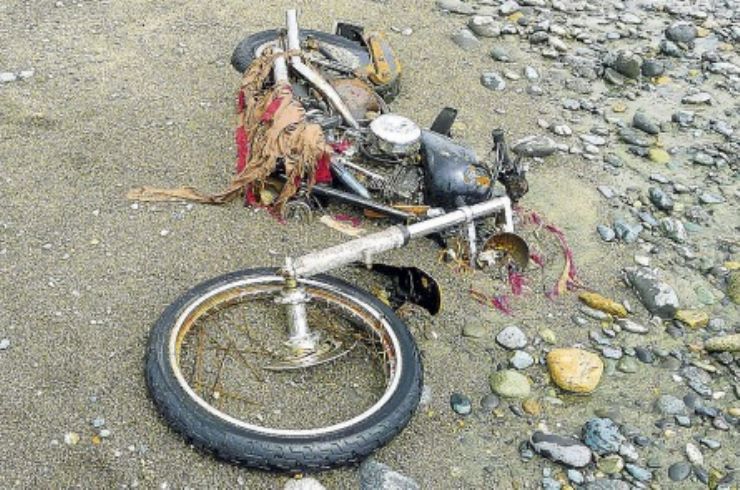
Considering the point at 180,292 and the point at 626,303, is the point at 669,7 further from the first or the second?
the point at 180,292

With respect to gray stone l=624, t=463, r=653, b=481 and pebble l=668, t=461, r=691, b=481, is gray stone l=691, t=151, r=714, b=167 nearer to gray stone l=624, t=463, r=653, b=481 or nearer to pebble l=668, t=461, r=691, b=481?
pebble l=668, t=461, r=691, b=481

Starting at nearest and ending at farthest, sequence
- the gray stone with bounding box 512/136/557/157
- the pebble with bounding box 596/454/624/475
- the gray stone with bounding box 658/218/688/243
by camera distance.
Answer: the pebble with bounding box 596/454/624/475 → the gray stone with bounding box 658/218/688/243 → the gray stone with bounding box 512/136/557/157

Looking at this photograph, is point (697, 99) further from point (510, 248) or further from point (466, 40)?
point (510, 248)

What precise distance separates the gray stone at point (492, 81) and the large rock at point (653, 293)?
2.66 meters

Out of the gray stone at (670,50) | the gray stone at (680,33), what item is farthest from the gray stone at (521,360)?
the gray stone at (680,33)

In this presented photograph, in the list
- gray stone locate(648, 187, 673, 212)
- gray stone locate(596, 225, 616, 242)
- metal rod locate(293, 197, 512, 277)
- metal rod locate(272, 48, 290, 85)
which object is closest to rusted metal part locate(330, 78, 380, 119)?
metal rod locate(272, 48, 290, 85)

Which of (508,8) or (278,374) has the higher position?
(508,8)

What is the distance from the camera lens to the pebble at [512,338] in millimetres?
5016

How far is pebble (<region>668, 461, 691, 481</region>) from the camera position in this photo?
4.36m

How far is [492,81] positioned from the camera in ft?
25.3

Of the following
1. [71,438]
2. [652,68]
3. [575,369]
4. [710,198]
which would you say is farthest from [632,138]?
[71,438]

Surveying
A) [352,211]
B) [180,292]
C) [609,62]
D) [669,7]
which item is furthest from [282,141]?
[669,7]

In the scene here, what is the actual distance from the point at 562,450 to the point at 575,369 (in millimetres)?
620

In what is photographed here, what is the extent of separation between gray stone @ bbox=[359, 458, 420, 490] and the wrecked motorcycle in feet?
0.34
